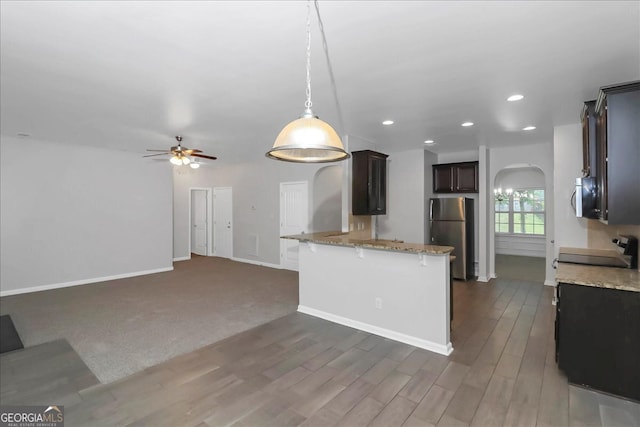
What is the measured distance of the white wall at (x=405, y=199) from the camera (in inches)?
247

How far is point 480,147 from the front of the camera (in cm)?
590

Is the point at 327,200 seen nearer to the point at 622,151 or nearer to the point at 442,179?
the point at 442,179

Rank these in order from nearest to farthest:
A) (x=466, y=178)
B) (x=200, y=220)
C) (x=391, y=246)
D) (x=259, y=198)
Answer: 1. (x=391, y=246)
2. (x=466, y=178)
3. (x=259, y=198)
4. (x=200, y=220)

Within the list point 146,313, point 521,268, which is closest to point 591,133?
point 521,268

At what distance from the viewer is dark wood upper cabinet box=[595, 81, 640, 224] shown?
7.83ft

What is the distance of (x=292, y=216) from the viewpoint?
7.24m

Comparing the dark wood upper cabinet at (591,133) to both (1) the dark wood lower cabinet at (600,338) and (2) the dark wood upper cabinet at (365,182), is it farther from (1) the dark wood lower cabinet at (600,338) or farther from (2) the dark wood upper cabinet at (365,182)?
(2) the dark wood upper cabinet at (365,182)

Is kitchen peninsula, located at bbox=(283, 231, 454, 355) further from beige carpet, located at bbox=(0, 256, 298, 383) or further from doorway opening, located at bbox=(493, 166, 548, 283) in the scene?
doorway opening, located at bbox=(493, 166, 548, 283)

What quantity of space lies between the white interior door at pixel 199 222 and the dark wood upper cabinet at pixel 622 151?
8.92 meters

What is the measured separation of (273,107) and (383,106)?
128 cm

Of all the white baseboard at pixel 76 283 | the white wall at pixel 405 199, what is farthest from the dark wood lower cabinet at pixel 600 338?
the white baseboard at pixel 76 283

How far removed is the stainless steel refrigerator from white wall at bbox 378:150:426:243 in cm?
26

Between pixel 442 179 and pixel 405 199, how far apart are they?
0.93 meters

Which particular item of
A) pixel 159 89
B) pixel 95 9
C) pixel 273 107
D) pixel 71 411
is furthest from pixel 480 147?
pixel 71 411
